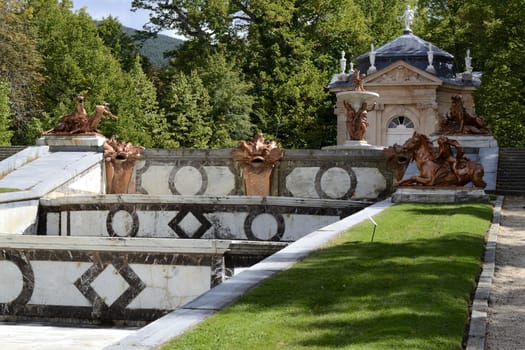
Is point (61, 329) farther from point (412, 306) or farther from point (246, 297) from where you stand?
point (412, 306)

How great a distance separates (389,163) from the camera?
71.5 ft

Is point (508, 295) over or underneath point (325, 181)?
underneath

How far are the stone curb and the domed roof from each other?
29815mm

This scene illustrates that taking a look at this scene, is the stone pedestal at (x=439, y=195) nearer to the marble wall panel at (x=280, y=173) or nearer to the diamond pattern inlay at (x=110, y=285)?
the marble wall panel at (x=280, y=173)

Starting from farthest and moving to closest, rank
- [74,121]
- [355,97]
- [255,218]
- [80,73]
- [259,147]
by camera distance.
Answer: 1. [80,73]
2. [355,97]
3. [74,121]
4. [259,147]
5. [255,218]

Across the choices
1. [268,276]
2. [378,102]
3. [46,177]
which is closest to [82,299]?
[268,276]

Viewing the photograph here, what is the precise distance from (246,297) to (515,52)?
34169 millimetres

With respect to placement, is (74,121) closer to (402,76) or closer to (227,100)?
(402,76)

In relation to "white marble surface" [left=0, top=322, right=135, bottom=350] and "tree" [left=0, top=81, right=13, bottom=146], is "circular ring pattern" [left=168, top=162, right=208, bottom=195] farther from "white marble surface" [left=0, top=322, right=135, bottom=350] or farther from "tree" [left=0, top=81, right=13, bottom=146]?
"tree" [left=0, top=81, right=13, bottom=146]

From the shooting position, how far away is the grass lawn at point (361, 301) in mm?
5621

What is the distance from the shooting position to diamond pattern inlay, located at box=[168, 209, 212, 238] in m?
18.1

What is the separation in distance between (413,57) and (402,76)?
2.24 meters

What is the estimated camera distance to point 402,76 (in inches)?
1556

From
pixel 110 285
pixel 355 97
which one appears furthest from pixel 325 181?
pixel 110 285
